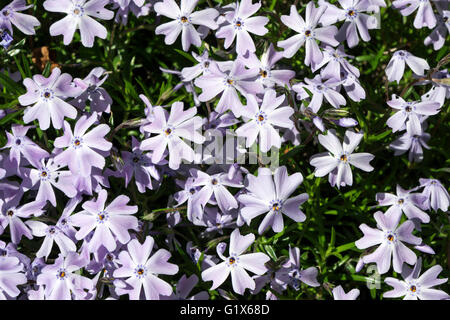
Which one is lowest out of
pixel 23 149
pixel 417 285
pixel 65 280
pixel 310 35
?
pixel 417 285

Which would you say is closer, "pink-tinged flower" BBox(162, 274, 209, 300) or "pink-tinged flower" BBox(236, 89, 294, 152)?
"pink-tinged flower" BBox(236, 89, 294, 152)

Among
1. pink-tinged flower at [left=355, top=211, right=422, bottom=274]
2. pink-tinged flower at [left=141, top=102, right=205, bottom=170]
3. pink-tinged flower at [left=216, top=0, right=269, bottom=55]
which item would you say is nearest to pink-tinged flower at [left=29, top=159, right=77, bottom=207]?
pink-tinged flower at [left=141, top=102, right=205, bottom=170]

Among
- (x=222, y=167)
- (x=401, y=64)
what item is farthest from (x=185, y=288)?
(x=401, y=64)

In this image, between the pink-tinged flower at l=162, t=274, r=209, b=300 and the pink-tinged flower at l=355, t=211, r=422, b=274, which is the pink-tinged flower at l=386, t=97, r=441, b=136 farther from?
the pink-tinged flower at l=162, t=274, r=209, b=300

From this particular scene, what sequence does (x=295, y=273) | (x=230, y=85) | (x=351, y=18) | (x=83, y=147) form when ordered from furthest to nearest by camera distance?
(x=351, y=18), (x=295, y=273), (x=230, y=85), (x=83, y=147)

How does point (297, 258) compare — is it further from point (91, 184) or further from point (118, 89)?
point (118, 89)

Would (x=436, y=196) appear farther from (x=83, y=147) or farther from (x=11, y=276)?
(x=11, y=276)
